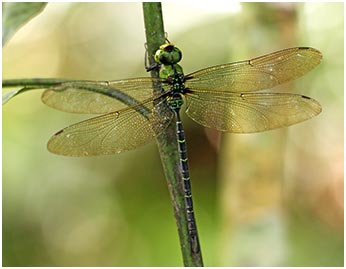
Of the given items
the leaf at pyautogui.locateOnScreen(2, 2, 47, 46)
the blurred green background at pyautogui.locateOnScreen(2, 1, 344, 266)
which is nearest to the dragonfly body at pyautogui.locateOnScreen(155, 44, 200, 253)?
the leaf at pyautogui.locateOnScreen(2, 2, 47, 46)

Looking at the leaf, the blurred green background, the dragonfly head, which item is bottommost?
the blurred green background

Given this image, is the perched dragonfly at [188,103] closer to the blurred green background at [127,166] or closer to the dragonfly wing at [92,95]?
the dragonfly wing at [92,95]

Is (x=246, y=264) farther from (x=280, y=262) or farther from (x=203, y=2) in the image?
(x=203, y=2)

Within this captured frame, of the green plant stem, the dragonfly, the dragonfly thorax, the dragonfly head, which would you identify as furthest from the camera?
the dragonfly thorax

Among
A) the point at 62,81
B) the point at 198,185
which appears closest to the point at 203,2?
the point at 198,185

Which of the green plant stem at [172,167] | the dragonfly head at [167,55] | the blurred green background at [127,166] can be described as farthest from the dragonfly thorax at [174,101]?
the blurred green background at [127,166]

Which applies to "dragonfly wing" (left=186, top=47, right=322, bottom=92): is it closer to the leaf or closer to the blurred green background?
the leaf

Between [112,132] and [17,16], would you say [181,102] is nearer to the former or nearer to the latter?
[112,132]
